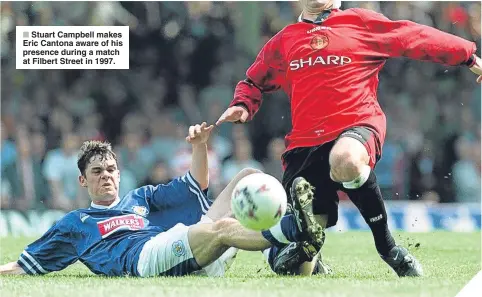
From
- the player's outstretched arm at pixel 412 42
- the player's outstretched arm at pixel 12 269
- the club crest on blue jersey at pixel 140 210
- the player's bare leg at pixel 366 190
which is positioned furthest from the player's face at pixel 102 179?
the player's outstretched arm at pixel 412 42

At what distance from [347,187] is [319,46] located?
1.10 m

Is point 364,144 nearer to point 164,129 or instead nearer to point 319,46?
point 319,46

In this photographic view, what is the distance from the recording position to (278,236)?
6.59m

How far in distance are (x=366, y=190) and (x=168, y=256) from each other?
1.43 meters

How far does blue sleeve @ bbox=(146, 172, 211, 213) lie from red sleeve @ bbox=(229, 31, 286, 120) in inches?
27.3

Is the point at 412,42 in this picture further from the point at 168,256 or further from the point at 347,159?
the point at 168,256

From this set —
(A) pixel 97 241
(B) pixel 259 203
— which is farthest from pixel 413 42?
(A) pixel 97 241

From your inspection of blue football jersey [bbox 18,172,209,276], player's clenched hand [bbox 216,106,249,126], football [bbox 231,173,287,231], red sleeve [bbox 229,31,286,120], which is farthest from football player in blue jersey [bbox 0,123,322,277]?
red sleeve [bbox 229,31,286,120]

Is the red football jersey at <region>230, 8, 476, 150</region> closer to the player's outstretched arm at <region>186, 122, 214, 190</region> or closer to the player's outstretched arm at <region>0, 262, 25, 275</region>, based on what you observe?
the player's outstretched arm at <region>186, 122, 214, 190</region>

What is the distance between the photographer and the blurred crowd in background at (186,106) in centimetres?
1505

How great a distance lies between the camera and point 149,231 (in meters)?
7.36

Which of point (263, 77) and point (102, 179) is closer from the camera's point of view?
point (102, 179)

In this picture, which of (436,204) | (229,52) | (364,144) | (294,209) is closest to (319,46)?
(364,144)

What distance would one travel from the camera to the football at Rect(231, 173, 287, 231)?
6.38m
